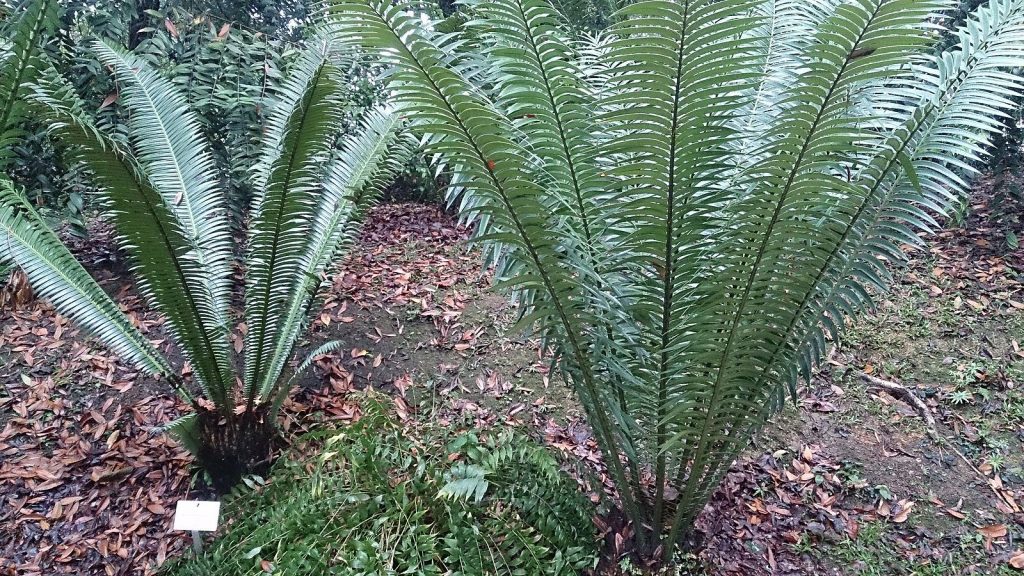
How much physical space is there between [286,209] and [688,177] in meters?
1.65

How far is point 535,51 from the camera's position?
1.50 meters

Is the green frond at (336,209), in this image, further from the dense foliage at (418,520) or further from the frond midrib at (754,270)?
the frond midrib at (754,270)

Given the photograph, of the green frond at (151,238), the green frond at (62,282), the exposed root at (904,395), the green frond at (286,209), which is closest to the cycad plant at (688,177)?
the green frond at (286,209)

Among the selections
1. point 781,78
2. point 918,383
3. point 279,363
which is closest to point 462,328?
point 279,363

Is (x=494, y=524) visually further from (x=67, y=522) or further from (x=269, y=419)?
(x=67, y=522)

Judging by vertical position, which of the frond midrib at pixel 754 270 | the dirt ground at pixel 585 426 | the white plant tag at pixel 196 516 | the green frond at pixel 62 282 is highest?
the frond midrib at pixel 754 270

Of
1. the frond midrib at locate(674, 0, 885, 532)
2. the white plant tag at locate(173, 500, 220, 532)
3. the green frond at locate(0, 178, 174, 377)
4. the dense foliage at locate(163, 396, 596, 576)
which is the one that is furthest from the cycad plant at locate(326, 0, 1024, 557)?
the green frond at locate(0, 178, 174, 377)

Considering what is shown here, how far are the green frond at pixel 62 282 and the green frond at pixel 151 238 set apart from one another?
0.56 feet

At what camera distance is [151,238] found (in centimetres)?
222

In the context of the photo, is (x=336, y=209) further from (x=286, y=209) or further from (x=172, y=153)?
(x=172, y=153)

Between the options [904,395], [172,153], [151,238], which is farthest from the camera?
[904,395]

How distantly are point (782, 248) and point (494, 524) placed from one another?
1.31m

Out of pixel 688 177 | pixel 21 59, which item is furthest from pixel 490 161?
pixel 21 59

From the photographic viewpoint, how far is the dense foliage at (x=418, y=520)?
1.98 meters
